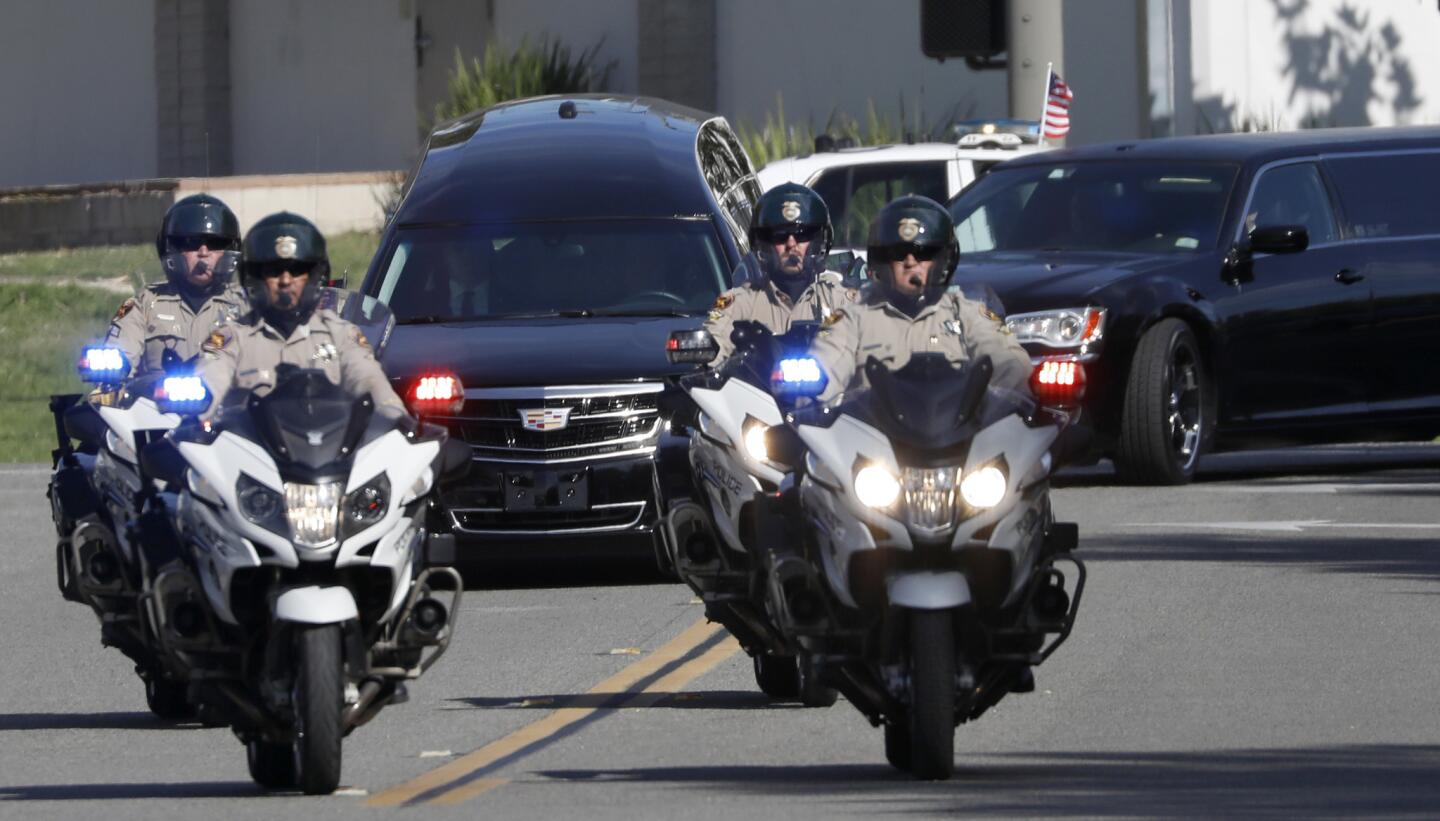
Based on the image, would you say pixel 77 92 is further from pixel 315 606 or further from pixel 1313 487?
pixel 315 606

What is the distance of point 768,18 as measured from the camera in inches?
1239

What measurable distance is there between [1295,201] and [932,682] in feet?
31.8

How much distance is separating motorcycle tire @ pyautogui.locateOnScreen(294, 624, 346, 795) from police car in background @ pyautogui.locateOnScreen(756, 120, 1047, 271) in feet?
42.2

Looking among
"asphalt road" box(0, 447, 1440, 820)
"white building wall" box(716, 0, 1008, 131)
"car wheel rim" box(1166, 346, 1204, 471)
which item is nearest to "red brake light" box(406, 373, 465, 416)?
"asphalt road" box(0, 447, 1440, 820)

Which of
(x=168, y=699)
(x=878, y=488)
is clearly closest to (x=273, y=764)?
(x=168, y=699)

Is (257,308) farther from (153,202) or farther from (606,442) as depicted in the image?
(153,202)

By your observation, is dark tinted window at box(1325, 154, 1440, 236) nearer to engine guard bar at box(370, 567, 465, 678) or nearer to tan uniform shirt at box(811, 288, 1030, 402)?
tan uniform shirt at box(811, 288, 1030, 402)

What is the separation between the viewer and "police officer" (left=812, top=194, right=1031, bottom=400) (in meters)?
8.99

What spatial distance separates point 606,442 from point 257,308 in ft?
13.2

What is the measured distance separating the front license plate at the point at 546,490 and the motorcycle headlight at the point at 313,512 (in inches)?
186

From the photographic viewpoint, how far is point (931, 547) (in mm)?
8320

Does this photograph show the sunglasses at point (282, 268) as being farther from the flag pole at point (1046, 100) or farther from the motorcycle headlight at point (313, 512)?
the flag pole at point (1046, 100)

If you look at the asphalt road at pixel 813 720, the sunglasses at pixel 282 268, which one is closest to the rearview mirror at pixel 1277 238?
the asphalt road at pixel 813 720

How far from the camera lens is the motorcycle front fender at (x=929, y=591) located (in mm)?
8141
